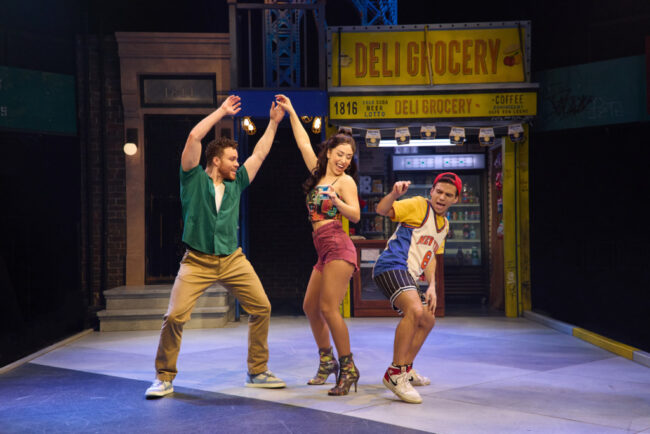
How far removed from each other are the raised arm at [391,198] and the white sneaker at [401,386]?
1.17m

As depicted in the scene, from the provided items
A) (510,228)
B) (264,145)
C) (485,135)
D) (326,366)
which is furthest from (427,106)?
(326,366)

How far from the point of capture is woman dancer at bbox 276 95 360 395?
16.0ft

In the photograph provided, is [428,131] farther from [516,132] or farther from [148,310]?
[148,310]

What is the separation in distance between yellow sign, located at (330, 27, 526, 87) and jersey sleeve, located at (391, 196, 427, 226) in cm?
476

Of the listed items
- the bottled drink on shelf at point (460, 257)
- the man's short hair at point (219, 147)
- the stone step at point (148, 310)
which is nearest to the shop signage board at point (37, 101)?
the stone step at point (148, 310)

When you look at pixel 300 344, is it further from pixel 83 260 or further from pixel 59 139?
pixel 59 139

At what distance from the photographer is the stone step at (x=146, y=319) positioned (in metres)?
8.70

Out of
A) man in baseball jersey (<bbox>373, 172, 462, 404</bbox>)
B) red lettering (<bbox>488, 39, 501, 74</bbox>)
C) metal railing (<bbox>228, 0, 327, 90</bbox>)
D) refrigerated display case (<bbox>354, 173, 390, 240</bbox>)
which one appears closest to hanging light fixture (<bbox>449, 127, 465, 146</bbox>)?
red lettering (<bbox>488, 39, 501, 74</bbox>)

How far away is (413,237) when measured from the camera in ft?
16.4

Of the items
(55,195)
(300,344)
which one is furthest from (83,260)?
(300,344)

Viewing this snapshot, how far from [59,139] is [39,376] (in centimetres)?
510

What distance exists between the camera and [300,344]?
741 centimetres

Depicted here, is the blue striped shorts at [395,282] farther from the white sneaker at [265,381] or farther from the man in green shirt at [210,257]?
the white sneaker at [265,381]

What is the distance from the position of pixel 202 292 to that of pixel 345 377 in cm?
130
